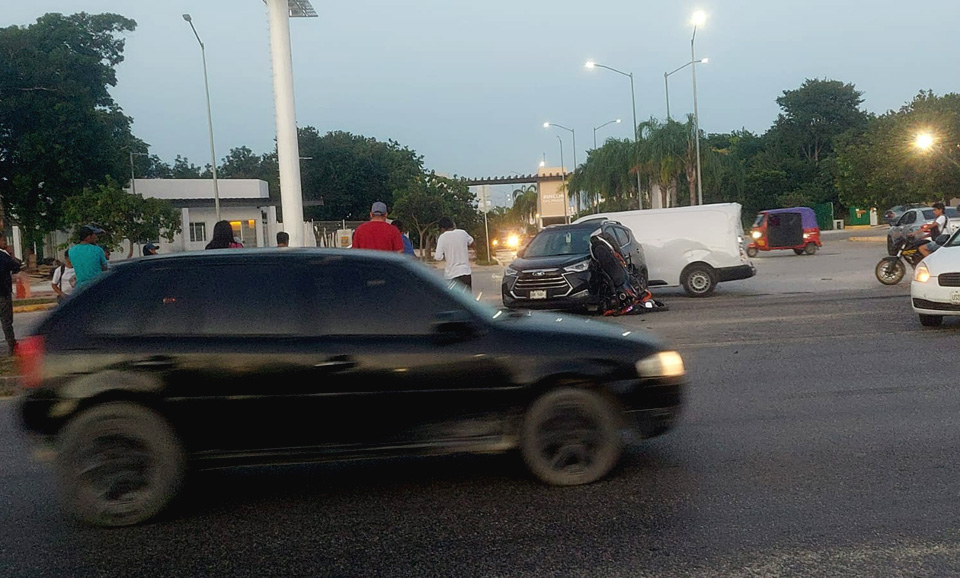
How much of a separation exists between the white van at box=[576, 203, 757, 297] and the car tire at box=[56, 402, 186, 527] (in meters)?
14.1

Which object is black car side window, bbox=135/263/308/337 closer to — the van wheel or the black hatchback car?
the black hatchback car

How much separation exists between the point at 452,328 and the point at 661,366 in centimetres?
141

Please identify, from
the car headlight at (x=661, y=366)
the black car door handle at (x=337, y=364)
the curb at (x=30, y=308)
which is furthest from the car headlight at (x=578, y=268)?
the curb at (x=30, y=308)

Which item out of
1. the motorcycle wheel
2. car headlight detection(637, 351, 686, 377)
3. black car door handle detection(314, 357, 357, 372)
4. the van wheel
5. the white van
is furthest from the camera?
the motorcycle wheel

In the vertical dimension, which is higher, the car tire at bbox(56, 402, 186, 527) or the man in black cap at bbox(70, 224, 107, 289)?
the man in black cap at bbox(70, 224, 107, 289)

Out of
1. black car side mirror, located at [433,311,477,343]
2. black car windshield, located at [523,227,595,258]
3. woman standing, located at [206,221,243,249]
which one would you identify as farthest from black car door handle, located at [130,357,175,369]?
black car windshield, located at [523,227,595,258]

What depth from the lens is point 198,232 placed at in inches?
2419

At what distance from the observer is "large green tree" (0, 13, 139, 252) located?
160 feet

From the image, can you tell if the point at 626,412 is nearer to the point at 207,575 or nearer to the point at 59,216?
the point at 207,575

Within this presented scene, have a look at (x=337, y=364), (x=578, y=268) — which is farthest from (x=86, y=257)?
(x=578, y=268)

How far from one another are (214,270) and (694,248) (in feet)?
48.0

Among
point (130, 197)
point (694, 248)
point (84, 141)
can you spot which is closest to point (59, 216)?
point (84, 141)

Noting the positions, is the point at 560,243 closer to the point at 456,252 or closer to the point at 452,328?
the point at 456,252

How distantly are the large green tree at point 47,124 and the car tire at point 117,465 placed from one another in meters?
47.4
